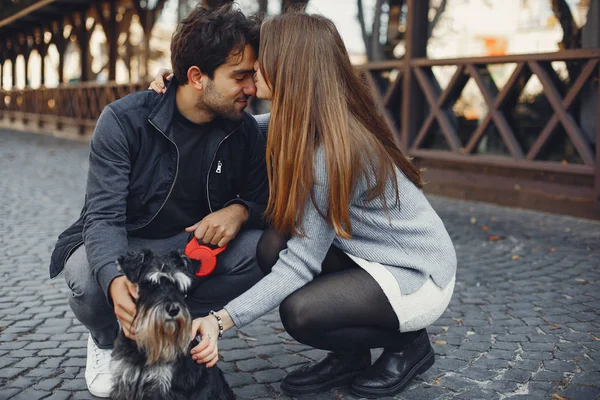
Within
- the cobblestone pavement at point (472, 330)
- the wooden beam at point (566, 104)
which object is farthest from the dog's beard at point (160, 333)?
the wooden beam at point (566, 104)

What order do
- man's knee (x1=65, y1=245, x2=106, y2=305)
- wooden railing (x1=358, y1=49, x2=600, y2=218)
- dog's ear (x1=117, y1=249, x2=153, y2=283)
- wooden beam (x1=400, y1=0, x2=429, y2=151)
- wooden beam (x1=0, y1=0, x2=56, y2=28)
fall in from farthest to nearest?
wooden beam (x1=0, y1=0, x2=56, y2=28), wooden beam (x1=400, y1=0, x2=429, y2=151), wooden railing (x1=358, y1=49, x2=600, y2=218), man's knee (x1=65, y1=245, x2=106, y2=305), dog's ear (x1=117, y1=249, x2=153, y2=283)

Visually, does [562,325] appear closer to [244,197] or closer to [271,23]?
[244,197]

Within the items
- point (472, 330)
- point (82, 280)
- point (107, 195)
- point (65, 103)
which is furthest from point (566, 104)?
point (65, 103)

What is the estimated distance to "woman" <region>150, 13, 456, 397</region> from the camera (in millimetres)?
2797

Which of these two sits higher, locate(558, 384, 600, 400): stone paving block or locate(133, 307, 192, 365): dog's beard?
locate(133, 307, 192, 365): dog's beard

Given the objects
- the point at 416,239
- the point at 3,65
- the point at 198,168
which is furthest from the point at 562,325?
the point at 3,65

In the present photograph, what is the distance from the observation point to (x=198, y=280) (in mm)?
3219

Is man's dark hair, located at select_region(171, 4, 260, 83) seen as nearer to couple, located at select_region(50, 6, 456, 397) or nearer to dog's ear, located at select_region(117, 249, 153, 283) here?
couple, located at select_region(50, 6, 456, 397)

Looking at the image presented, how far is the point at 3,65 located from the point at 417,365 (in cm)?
3765

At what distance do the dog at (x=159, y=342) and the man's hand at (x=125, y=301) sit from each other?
7 centimetres

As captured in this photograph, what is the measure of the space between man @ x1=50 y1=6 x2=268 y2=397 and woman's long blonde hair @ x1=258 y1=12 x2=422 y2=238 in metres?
0.48

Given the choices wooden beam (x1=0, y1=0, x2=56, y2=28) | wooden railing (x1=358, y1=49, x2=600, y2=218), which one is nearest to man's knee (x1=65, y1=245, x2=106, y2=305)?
wooden railing (x1=358, y1=49, x2=600, y2=218)

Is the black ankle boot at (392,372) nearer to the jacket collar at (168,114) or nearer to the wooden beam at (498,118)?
the jacket collar at (168,114)

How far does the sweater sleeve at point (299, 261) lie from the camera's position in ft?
9.18
